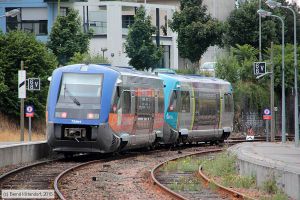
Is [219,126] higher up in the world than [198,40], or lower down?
lower down

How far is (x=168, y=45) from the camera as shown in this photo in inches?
3494

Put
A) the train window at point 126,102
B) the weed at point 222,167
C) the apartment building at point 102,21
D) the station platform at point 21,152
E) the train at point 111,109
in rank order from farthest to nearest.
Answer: the apartment building at point 102,21 → the train window at point 126,102 → the train at point 111,109 → the station platform at point 21,152 → the weed at point 222,167

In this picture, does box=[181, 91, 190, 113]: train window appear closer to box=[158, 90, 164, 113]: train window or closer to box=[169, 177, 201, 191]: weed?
box=[158, 90, 164, 113]: train window

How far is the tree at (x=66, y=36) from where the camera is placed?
68.3 meters

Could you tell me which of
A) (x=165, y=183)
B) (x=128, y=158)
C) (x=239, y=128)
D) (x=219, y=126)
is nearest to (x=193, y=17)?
(x=239, y=128)

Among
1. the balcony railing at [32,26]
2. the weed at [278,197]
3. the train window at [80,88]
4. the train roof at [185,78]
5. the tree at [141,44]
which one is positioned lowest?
the weed at [278,197]

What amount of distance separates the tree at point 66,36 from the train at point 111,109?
3124 cm

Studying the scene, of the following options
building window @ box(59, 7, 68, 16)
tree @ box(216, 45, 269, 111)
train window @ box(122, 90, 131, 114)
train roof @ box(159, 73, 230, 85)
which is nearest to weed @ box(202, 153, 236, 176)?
train window @ box(122, 90, 131, 114)

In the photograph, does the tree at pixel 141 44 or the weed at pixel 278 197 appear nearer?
the weed at pixel 278 197

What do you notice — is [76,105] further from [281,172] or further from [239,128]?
[239,128]

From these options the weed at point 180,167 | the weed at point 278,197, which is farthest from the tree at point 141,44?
the weed at point 278,197

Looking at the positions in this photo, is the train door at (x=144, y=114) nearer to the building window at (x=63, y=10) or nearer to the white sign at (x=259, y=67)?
the white sign at (x=259, y=67)

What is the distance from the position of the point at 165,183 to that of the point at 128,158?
9.68m

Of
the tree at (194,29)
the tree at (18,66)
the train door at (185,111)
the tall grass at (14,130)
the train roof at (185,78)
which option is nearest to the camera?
the train roof at (185,78)
